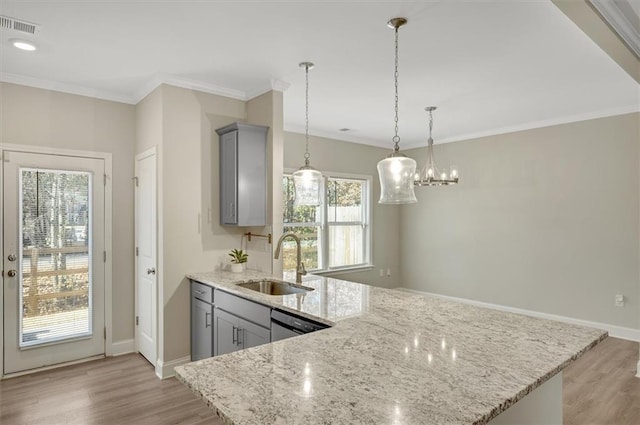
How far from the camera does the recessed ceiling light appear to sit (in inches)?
112

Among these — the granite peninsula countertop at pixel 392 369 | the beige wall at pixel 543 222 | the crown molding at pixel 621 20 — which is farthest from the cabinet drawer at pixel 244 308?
the beige wall at pixel 543 222

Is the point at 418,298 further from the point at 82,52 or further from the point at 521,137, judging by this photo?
the point at 521,137

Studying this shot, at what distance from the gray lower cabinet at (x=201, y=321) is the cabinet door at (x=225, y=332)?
10 centimetres

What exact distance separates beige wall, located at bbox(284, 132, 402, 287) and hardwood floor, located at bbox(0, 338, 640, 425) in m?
3.26

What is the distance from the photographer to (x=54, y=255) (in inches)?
144

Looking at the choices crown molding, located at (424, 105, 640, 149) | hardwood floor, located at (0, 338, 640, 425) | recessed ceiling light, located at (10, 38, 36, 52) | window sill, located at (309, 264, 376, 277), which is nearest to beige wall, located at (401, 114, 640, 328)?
crown molding, located at (424, 105, 640, 149)

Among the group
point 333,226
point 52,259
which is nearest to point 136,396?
point 52,259

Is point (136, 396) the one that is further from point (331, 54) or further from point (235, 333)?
point (331, 54)

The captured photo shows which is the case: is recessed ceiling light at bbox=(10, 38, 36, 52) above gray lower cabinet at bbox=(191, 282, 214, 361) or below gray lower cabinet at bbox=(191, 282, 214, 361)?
above

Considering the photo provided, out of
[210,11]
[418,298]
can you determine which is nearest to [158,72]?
[210,11]

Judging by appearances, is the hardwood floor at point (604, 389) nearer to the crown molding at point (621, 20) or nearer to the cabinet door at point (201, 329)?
the crown molding at point (621, 20)

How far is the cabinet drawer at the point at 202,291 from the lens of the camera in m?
3.34

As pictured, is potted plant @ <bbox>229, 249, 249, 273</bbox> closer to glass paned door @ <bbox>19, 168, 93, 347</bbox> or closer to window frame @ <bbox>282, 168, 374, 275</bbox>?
glass paned door @ <bbox>19, 168, 93, 347</bbox>

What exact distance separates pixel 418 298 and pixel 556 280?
3.54 m
